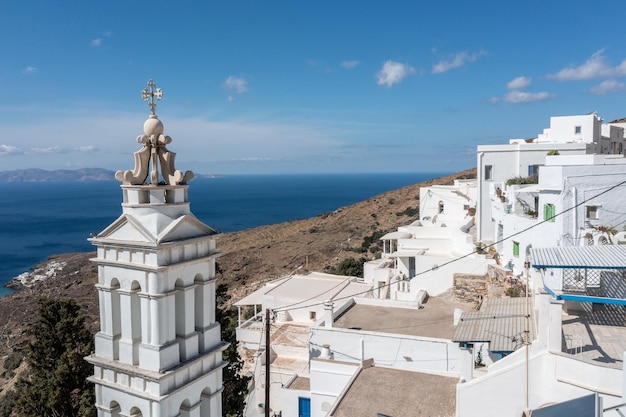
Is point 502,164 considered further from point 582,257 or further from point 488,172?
point 582,257

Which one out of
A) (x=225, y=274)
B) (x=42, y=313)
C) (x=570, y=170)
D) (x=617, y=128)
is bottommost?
(x=225, y=274)

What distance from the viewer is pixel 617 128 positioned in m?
35.8

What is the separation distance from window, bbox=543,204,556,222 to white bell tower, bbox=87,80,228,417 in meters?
13.5

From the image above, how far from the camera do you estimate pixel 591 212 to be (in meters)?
15.4

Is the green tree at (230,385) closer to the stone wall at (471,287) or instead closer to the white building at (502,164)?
the stone wall at (471,287)

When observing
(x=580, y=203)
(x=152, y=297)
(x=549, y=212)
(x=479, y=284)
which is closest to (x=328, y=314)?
(x=479, y=284)

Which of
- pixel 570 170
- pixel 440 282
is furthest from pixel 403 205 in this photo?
pixel 570 170

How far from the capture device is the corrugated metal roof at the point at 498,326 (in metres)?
11.6

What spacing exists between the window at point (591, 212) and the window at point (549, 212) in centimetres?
109

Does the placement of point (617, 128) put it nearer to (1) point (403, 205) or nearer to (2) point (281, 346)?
(2) point (281, 346)

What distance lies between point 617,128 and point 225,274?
3665 centimetres

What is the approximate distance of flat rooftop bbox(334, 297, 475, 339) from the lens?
Answer: 1650cm

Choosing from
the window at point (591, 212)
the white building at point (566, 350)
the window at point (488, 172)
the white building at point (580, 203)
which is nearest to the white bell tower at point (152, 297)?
the white building at point (566, 350)

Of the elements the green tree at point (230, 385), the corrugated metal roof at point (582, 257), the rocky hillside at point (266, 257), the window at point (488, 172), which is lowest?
the rocky hillside at point (266, 257)
